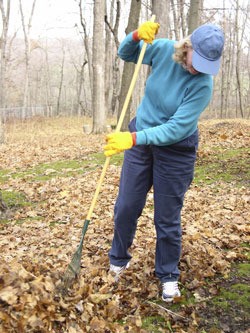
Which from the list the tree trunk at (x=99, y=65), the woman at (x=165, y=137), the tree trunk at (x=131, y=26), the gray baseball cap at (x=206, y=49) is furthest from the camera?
the tree trunk at (x=99, y=65)

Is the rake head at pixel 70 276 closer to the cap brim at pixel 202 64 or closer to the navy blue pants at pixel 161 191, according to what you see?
the navy blue pants at pixel 161 191

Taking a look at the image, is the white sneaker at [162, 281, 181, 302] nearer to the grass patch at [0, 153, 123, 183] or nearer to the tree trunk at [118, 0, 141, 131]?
the grass patch at [0, 153, 123, 183]

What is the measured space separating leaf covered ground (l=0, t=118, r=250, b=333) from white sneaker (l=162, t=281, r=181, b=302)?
6 cm

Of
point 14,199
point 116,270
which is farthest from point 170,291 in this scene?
Answer: point 14,199

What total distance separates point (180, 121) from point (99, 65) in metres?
12.2

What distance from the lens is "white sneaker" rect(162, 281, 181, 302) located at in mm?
3416

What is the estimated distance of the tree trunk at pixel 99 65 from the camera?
560 inches

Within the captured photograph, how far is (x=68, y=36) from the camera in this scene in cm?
6144

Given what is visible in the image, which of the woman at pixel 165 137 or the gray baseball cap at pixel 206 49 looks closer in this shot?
the gray baseball cap at pixel 206 49

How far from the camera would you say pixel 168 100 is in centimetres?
304

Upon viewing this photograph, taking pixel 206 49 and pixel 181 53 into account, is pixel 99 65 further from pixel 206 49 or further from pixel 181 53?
pixel 206 49

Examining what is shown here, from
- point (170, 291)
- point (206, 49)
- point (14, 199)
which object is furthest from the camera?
point (14, 199)

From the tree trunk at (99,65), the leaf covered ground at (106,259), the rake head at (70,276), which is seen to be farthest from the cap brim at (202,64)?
the tree trunk at (99,65)

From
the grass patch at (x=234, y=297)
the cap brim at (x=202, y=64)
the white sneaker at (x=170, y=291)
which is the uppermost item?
the cap brim at (x=202, y=64)
